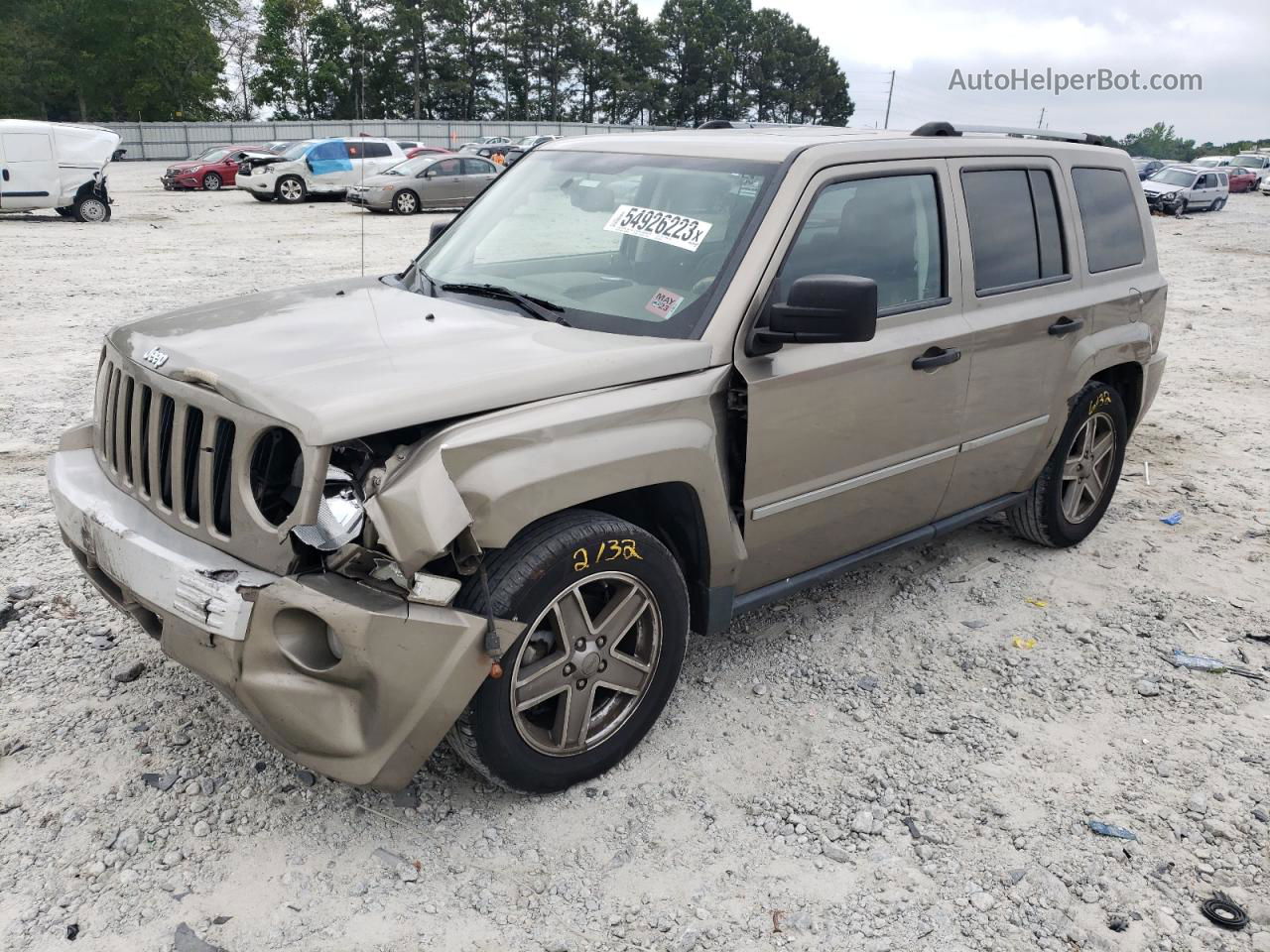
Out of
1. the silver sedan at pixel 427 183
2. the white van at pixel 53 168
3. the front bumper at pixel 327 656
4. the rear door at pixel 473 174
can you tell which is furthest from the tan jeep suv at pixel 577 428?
the rear door at pixel 473 174

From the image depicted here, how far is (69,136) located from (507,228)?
815 inches

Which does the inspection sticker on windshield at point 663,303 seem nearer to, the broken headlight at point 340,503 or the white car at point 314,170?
the broken headlight at point 340,503

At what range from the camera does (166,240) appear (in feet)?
58.9

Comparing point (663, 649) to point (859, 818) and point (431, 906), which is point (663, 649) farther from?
point (431, 906)

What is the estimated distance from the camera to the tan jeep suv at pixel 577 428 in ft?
8.64

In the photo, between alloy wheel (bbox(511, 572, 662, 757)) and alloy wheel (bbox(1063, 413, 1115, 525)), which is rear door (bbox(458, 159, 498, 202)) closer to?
alloy wheel (bbox(1063, 413, 1115, 525))

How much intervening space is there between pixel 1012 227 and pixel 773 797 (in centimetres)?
255

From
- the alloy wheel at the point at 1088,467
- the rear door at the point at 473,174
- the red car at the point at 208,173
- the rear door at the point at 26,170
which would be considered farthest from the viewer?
the red car at the point at 208,173

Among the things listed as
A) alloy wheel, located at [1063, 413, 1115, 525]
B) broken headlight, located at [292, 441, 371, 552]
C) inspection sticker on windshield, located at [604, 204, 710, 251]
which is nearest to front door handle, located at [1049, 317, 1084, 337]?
alloy wheel, located at [1063, 413, 1115, 525]

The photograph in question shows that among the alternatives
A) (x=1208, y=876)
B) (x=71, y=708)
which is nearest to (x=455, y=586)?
(x=71, y=708)

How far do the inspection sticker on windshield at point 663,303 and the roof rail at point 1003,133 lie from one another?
157 centimetres

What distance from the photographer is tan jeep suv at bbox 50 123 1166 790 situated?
263 centimetres

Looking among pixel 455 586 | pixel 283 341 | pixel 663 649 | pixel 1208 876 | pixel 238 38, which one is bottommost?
pixel 1208 876

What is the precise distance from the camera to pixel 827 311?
9.96 ft
